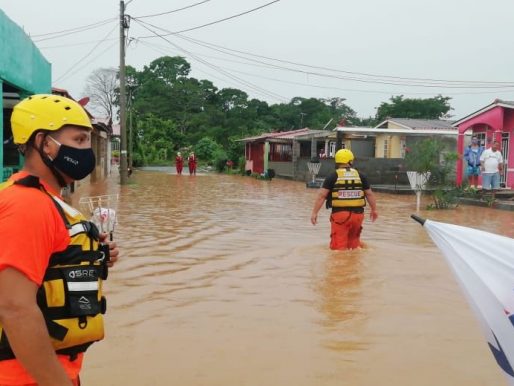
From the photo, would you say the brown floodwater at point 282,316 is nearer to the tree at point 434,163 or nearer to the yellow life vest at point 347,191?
the yellow life vest at point 347,191

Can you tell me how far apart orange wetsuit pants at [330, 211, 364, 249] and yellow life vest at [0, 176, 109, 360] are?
19.9 ft

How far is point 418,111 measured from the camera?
191 feet

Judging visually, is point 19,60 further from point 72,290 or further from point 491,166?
point 491,166

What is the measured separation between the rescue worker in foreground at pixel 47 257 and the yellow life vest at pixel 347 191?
231 inches

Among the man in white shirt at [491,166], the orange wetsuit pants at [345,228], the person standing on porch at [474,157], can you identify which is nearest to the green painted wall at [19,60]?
the orange wetsuit pants at [345,228]

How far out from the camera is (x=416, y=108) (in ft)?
191

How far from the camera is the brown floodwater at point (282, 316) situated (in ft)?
14.4

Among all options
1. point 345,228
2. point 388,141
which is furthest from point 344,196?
point 388,141

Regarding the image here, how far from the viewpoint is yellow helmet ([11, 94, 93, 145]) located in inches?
80.3

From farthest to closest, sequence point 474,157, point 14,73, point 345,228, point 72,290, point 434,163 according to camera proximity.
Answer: point 474,157
point 434,163
point 14,73
point 345,228
point 72,290

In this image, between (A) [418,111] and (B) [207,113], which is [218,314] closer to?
(A) [418,111]

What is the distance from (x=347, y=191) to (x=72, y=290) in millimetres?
6166

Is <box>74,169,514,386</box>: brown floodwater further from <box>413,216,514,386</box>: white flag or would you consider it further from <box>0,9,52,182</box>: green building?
<box>0,9,52,182</box>: green building

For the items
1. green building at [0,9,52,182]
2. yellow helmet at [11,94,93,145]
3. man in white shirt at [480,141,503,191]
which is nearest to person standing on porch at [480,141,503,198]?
man in white shirt at [480,141,503,191]
